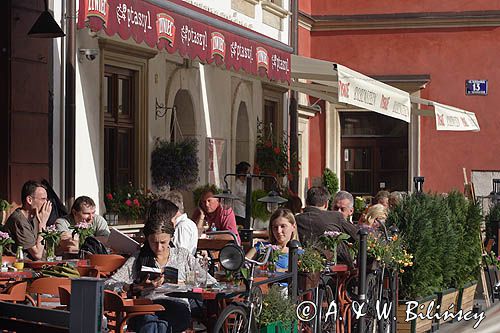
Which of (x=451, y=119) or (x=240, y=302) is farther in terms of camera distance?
(x=451, y=119)

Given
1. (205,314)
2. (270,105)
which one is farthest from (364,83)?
(270,105)

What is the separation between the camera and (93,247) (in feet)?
34.1

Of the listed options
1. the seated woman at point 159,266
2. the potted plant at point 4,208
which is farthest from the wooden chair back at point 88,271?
the potted plant at point 4,208

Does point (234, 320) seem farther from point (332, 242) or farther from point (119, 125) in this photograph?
point (119, 125)

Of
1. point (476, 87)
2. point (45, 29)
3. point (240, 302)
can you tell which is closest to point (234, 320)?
point (240, 302)

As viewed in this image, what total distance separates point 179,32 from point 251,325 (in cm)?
484

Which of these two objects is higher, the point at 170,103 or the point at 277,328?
the point at 170,103

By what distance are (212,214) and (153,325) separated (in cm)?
592

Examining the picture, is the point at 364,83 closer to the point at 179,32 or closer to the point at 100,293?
the point at 179,32

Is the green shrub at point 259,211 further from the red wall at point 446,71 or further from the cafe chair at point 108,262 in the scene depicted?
the cafe chair at point 108,262

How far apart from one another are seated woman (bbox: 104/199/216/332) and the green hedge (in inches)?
165

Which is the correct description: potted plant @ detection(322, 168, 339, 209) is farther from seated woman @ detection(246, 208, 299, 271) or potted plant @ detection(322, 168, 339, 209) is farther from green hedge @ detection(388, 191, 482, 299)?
seated woman @ detection(246, 208, 299, 271)

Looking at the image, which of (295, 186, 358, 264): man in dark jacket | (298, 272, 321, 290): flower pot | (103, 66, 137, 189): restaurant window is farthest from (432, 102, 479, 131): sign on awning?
(298, 272, 321, 290): flower pot

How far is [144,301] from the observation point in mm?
7387
